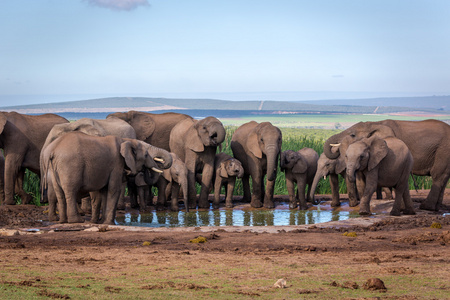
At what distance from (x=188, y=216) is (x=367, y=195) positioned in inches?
164

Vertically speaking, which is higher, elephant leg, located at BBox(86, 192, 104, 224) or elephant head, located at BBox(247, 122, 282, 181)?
elephant head, located at BBox(247, 122, 282, 181)

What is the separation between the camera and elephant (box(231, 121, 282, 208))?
17.8 metres

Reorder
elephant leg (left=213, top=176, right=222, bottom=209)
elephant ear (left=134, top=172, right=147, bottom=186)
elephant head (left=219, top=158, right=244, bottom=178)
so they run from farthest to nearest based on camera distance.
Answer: elephant leg (left=213, top=176, right=222, bottom=209)
elephant head (left=219, top=158, right=244, bottom=178)
elephant ear (left=134, top=172, right=147, bottom=186)

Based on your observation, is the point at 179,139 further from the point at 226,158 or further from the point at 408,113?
the point at 408,113

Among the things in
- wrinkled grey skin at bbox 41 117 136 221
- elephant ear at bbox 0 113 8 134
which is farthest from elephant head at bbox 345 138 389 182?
elephant ear at bbox 0 113 8 134

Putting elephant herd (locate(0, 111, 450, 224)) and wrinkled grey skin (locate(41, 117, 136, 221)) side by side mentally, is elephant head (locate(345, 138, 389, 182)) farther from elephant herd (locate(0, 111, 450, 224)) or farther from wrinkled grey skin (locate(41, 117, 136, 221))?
wrinkled grey skin (locate(41, 117, 136, 221))

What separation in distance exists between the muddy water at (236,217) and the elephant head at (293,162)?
3.49 ft

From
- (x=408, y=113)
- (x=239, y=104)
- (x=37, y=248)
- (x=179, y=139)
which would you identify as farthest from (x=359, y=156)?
(x=239, y=104)

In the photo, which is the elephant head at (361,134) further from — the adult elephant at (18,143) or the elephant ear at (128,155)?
the adult elephant at (18,143)

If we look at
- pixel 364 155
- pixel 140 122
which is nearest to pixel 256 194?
pixel 364 155

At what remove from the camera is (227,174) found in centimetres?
1786

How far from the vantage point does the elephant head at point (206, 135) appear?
17.9m

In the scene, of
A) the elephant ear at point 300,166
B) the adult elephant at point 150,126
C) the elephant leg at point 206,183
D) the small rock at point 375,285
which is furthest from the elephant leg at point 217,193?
the small rock at point 375,285

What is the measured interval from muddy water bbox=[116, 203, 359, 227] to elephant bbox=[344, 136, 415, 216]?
1102 mm
